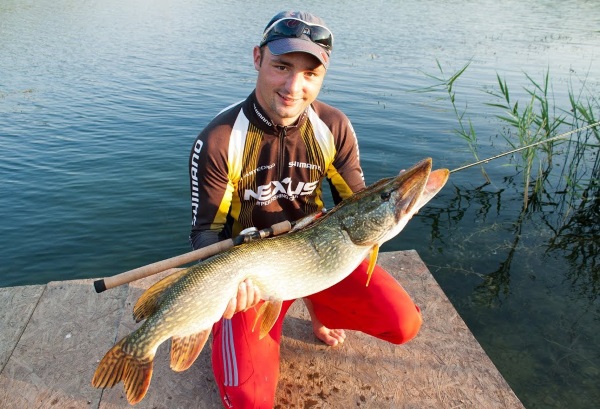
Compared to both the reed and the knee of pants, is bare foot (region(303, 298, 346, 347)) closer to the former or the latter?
the knee of pants

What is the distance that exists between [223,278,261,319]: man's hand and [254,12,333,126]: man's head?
1183 mm

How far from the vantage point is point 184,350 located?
2447 mm

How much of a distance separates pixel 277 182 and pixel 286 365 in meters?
1.30

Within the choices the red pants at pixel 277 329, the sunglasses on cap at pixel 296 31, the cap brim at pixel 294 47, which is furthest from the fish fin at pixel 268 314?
the sunglasses on cap at pixel 296 31

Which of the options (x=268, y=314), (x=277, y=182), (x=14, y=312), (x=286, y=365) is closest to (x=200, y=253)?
(x=268, y=314)

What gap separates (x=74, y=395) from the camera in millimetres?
2820

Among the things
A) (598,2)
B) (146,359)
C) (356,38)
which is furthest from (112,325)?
(598,2)

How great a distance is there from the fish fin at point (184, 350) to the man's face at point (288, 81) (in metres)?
1.53

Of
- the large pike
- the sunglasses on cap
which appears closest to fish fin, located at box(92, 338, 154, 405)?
the large pike

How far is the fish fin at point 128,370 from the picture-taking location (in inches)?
90.6

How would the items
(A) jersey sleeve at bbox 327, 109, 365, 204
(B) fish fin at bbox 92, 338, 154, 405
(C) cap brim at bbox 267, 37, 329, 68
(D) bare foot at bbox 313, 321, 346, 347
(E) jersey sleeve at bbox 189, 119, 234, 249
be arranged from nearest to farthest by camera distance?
(B) fish fin at bbox 92, 338, 154, 405
(C) cap brim at bbox 267, 37, 329, 68
(E) jersey sleeve at bbox 189, 119, 234, 249
(D) bare foot at bbox 313, 321, 346, 347
(A) jersey sleeve at bbox 327, 109, 365, 204

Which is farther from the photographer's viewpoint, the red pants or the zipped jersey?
the zipped jersey

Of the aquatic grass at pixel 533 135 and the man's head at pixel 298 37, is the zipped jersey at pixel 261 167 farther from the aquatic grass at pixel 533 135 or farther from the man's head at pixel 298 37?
the aquatic grass at pixel 533 135

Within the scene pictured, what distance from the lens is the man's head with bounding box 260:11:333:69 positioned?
8.96 feet
